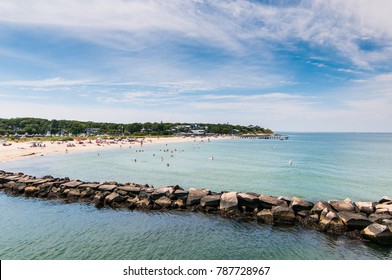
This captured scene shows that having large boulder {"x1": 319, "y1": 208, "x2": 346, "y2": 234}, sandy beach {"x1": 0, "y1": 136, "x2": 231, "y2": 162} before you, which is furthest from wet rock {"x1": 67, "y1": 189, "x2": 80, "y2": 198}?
sandy beach {"x1": 0, "y1": 136, "x2": 231, "y2": 162}

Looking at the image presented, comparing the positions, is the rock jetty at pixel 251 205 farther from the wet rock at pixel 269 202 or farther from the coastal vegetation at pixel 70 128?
the coastal vegetation at pixel 70 128

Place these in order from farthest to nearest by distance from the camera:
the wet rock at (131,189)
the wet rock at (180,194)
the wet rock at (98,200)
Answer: the wet rock at (131,189)
the wet rock at (180,194)
the wet rock at (98,200)

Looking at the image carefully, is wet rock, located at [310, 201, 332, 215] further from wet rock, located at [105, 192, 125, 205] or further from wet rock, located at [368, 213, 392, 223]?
wet rock, located at [105, 192, 125, 205]

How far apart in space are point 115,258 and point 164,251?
2099 millimetres

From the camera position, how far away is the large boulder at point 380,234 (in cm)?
1231

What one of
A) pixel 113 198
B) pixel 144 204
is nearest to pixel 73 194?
pixel 113 198

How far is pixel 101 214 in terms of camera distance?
16.5 metres

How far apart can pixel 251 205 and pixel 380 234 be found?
684 centimetres

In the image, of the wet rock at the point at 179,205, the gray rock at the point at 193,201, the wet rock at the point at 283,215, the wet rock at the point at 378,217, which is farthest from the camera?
the gray rock at the point at 193,201

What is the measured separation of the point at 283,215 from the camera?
50.0 feet

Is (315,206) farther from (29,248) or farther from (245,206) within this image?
(29,248)

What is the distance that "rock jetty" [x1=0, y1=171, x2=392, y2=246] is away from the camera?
44.6ft

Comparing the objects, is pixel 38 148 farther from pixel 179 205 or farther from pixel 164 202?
pixel 179 205

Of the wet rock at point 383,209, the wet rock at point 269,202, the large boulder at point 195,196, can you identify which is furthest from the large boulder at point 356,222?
the large boulder at point 195,196
